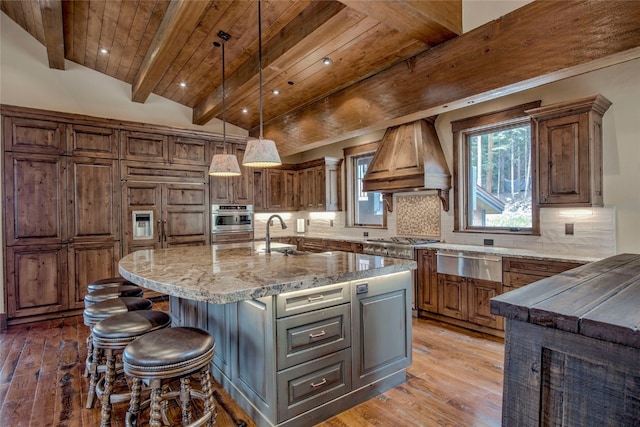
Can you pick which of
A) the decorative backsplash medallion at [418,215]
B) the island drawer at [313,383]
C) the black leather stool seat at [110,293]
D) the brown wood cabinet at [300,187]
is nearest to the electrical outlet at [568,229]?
the decorative backsplash medallion at [418,215]

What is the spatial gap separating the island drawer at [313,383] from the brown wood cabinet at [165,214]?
3.85m

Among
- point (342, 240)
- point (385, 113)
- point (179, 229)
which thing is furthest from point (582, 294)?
point (179, 229)

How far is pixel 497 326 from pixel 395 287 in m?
1.75

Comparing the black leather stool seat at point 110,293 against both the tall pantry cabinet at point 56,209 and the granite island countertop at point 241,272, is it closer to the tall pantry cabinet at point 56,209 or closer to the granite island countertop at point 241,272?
the granite island countertop at point 241,272

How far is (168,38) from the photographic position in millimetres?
3252

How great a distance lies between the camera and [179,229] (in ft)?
17.2

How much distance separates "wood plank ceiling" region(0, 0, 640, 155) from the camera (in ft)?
8.18

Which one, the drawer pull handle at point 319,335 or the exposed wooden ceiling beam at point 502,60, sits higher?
the exposed wooden ceiling beam at point 502,60

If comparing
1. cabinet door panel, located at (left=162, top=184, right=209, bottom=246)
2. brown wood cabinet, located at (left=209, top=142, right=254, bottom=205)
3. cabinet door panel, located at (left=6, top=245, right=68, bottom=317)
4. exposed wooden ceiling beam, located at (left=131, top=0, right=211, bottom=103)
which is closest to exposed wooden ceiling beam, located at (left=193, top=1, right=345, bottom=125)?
exposed wooden ceiling beam, located at (left=131, top=0, right=211, bottom=103)

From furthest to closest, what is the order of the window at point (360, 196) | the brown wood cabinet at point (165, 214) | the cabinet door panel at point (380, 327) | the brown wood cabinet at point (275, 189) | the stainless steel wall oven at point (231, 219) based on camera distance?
1. the brown wood cabinet at point (275, 189)
2. the window at point (360, 196)
3. the stainless steel wall oven at point (231, 219)
4. the brown wood cabinet at point (165, 214)
5. the cabinet door panel at point (380, 327)

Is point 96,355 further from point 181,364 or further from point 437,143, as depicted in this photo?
point 437,143

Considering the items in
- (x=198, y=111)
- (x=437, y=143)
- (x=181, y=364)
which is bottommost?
(x=181, y=364)

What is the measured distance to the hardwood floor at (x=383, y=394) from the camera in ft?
7.12

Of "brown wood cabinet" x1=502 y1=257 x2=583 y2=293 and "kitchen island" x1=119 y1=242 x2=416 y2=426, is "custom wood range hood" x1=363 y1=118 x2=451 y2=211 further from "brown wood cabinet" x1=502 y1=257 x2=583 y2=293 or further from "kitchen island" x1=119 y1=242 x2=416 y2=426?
"kitchen island" x1=119 y1=242 x2=416 y2=426
